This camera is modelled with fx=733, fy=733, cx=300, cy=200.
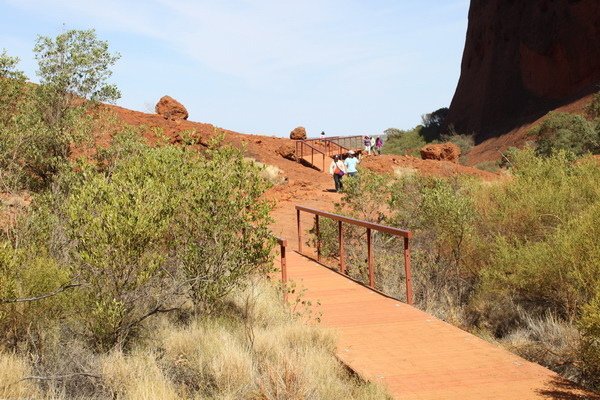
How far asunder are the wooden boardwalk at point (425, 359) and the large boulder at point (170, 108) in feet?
98.4

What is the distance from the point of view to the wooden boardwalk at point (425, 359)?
5.91 m

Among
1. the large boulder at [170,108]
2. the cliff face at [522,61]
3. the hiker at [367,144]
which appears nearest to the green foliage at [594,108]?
the cliff face at [522,61]

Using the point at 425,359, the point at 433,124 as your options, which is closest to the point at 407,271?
the point at 425,359

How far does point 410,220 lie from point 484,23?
140 ft

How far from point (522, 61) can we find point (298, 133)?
53.4 ft

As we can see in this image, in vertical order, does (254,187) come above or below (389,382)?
above

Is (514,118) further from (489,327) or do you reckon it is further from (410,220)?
(489,327)

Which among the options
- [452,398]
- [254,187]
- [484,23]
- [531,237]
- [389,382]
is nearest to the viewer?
[452,398]

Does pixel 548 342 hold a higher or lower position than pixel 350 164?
lower

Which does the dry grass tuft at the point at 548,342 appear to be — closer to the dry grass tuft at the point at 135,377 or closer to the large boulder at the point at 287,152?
the dry grass tuft at the point at 135,377

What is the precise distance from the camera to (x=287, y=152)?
3509 centimetres

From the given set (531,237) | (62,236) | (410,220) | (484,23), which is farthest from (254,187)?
(484,23)

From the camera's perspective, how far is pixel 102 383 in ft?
20.1

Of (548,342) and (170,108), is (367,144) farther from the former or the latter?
(548,342)
